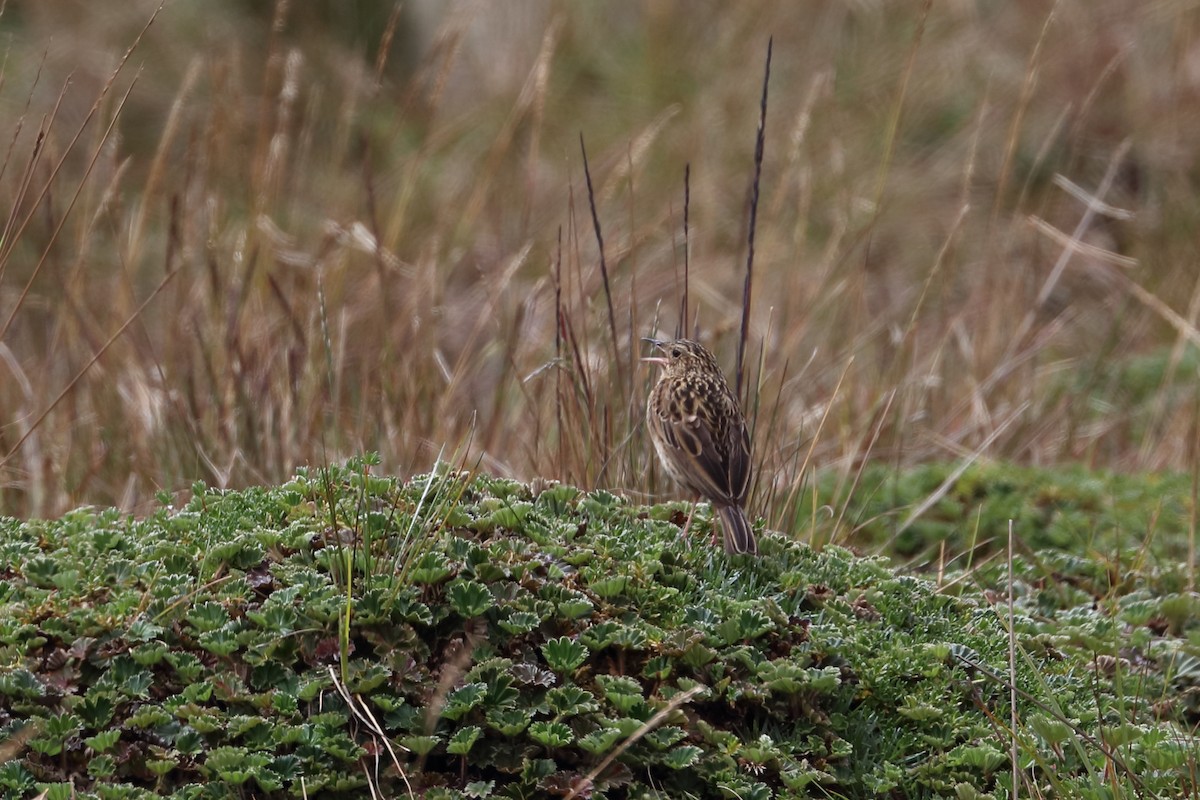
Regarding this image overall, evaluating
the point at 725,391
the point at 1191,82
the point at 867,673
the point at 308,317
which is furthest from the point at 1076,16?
the point at 867,673

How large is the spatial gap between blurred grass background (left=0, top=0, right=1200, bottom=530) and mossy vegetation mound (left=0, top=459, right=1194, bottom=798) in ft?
1.66

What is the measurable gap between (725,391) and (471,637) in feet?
5.35

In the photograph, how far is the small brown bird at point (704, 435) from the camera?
4.33 metres

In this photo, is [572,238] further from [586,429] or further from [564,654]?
[564,654]

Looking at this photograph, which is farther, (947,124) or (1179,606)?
(947,124)

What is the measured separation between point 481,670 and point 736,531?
99cm

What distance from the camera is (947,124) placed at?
41.2ft

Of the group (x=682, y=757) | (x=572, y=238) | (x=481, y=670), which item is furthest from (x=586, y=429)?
(x=572, y=238)

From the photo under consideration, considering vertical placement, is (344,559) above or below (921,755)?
above

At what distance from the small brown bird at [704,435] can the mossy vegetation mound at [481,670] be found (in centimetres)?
18

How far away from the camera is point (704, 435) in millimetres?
4645

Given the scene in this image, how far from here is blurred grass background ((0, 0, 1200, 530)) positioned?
5.91 meters

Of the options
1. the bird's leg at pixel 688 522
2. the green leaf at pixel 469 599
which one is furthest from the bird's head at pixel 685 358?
the green leaf at pixel 469 599

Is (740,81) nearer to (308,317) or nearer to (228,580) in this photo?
(308,317)
